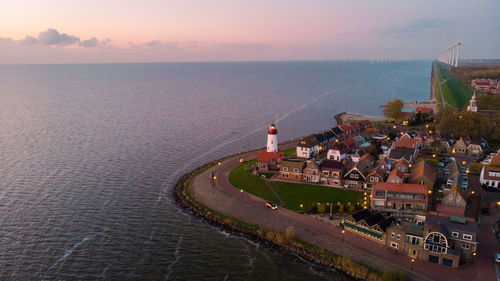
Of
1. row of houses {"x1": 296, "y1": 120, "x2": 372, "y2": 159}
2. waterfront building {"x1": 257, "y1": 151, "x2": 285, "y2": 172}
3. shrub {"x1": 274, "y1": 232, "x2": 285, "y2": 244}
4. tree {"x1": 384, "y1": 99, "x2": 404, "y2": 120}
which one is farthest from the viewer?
tree {"x1": 384, "y1": 99, "x2": 404, "y2": 120}

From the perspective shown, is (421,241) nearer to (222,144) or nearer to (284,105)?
(222,144)

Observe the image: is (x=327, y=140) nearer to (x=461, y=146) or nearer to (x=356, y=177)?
(x=356, y=177)

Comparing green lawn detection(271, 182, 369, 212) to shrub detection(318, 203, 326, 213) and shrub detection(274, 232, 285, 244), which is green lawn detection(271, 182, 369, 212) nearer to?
shrub detection(318, 203, 326, 213)

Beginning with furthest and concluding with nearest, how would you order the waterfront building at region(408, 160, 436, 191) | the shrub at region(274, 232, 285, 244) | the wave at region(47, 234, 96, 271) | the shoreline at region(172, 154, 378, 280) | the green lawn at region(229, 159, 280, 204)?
the green lawn at region(229, 159, 280, 204) < the waterfront building at region(408, 160, 436, 191) < the shrub at region(274, 232, 285, 244) < the wave at region(47, 234, 96, 271) < the shoreline at region(172, 154, 378, 280)

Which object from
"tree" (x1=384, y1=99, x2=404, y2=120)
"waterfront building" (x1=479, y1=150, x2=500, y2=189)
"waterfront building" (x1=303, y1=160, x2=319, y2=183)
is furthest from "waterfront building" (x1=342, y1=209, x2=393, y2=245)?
"tree" (x1=384, y1=99, x2=404, y2=120)

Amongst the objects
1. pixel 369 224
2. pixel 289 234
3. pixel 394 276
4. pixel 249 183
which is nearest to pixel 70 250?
pixel 289 234

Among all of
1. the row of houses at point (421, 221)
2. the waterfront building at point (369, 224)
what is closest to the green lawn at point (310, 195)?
the row of houses at point (421, 221)
